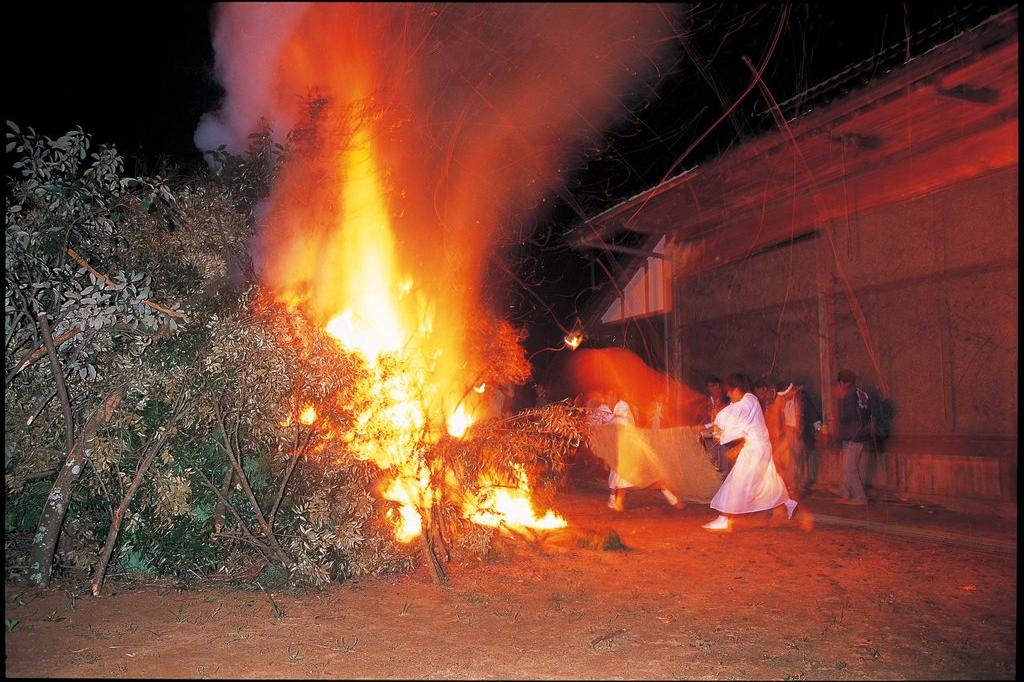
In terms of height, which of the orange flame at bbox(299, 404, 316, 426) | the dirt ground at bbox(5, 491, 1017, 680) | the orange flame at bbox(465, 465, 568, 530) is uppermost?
the orange flame at bbox(299, 404, 316, 426)

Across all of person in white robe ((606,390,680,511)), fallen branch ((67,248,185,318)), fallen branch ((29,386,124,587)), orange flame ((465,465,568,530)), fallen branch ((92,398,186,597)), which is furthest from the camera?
person in white robe ((606,390,680,511))

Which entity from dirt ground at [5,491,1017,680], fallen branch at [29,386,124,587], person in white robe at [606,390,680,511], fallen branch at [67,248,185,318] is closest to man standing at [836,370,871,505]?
person in white robe at [606,390,680,511]

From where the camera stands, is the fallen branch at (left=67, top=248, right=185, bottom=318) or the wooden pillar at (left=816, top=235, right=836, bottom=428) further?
the wooden pillar at (left=816, top=235, right=836, bottom=428)

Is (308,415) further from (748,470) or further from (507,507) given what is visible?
(748,470)

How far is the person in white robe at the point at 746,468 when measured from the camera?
361 inches

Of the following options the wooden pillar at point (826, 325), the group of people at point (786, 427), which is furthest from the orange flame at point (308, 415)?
the wooden pillar at point (826, 325)

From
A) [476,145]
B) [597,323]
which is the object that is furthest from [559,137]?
[597,323]

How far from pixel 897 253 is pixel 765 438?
4475 millimetres

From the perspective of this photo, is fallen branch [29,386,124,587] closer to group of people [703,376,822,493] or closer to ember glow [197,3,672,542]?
ember glow [197,3,672,542]

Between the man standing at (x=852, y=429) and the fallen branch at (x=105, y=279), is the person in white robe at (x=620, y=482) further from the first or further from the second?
the fallen branch at (x=105, y=279)

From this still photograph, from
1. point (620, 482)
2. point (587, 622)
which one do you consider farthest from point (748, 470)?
point (587, 622)

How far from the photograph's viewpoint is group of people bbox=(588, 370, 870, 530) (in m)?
9.24

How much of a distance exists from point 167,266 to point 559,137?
487 cm

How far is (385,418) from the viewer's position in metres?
6.72
